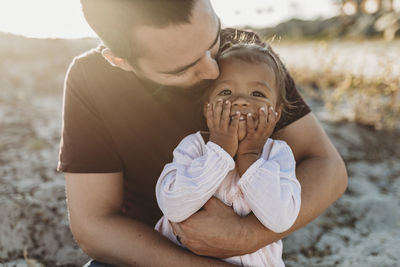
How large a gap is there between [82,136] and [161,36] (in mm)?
631

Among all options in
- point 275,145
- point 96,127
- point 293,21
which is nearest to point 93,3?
point 96,127

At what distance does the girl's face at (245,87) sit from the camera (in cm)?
158

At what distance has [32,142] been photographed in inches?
136

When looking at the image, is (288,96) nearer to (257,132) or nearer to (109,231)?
(257,132)

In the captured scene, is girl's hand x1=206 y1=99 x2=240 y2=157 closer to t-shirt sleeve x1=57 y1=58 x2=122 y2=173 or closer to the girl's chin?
the girl's chin

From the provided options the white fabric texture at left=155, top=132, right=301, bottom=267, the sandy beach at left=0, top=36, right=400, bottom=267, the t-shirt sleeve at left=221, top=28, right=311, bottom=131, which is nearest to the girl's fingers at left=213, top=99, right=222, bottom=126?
the white fabric texture at left=155, top=132, right=301, bottom=267

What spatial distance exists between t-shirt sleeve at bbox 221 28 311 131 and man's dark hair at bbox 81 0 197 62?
48 centimetres

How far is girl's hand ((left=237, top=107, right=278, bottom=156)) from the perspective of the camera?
1530 mm

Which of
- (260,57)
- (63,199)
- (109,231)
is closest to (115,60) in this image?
(260,57)

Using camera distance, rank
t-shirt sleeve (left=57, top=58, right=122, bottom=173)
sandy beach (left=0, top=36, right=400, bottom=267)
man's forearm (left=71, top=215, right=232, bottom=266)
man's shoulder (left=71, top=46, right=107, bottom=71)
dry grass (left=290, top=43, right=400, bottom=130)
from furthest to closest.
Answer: dry grass (left=290, top=43, right=400, bottom=130) < sandy beach (left=0, top=36, right=400, bottom=267) < man's shoulder (left=71, top=46, right=107, bottom=71) < t-shirt sleeve (left=57, top=58, right=122, bottom=173) < man's forearm (left=71, top=215, right=232, bottom=266)

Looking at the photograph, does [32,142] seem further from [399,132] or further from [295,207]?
[399,132]

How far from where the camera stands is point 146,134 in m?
1.88

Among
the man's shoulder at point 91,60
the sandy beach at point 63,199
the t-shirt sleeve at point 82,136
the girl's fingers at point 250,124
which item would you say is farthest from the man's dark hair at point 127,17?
the sandy beach at point 63,199

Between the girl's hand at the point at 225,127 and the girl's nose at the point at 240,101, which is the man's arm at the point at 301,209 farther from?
the girl's nose at the point at 240,101
